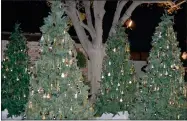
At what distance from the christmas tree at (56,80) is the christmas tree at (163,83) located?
7.35 feet

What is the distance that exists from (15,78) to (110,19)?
37.2 feet

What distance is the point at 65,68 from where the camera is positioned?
893 centimetres

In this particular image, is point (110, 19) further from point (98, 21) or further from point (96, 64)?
point (96, 64)

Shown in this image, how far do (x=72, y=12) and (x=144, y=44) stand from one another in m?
12.0

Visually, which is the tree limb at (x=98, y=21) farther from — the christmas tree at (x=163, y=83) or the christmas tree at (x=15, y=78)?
the christmas tree at (x=163, y=83)

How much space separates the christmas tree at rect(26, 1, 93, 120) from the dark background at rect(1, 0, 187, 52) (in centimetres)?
892

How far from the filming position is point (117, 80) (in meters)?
11.4

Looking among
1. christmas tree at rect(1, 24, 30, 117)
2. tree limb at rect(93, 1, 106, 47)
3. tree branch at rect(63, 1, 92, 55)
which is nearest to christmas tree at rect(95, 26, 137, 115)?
tree limb at rect(93, 1, 106, 47)

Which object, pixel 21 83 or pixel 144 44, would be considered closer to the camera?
pixel 21 83

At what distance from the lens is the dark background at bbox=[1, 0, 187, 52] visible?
17.8 metres

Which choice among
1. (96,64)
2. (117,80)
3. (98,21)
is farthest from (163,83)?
(98,21)

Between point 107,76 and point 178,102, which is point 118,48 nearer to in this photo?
A: point 107,76

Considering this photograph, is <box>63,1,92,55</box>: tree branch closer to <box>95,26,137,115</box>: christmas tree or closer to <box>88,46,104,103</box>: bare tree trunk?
<box>88,46,104,103</box>: bare tree trunk

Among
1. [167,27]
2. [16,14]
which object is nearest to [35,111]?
[167,27]
